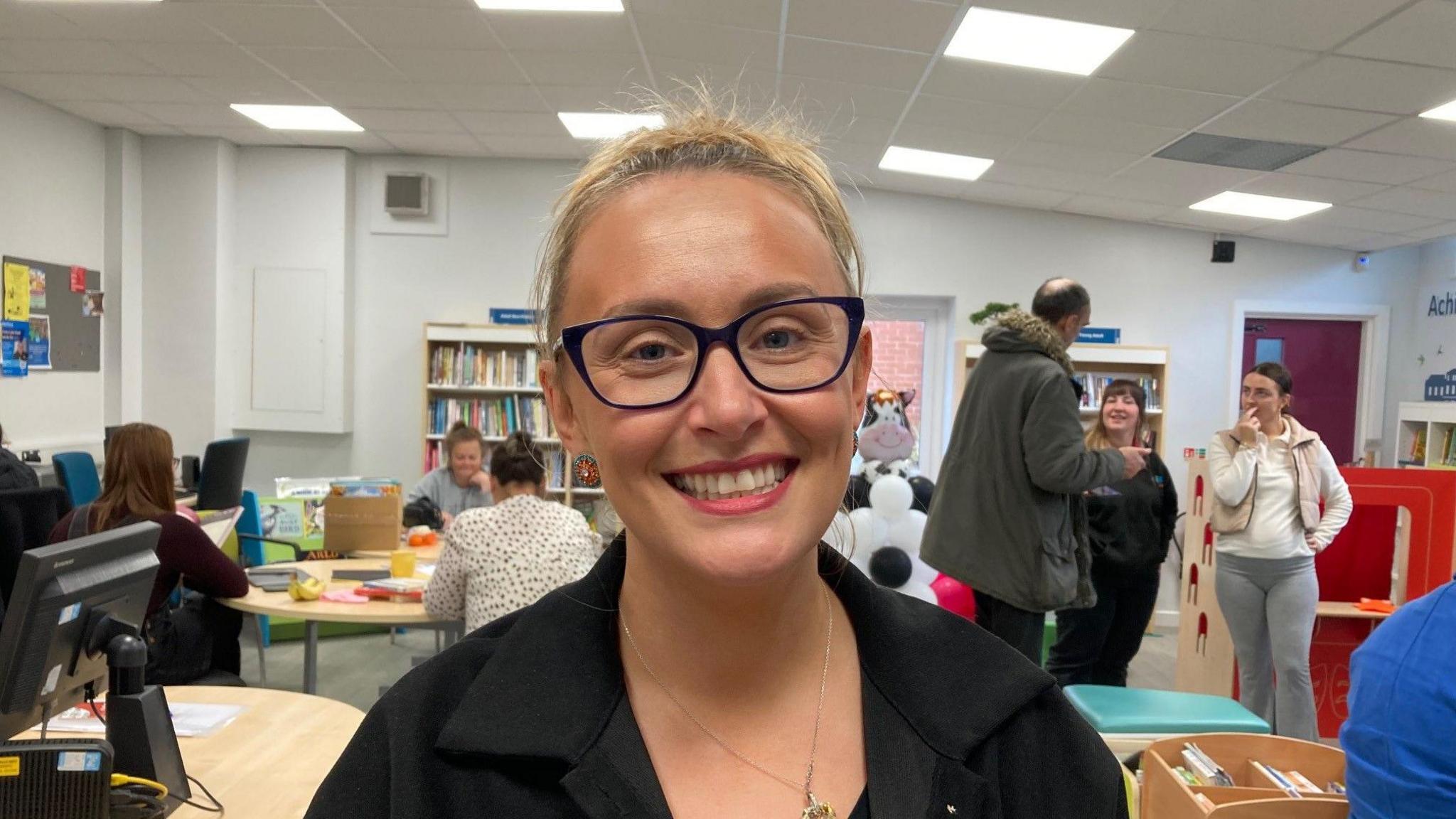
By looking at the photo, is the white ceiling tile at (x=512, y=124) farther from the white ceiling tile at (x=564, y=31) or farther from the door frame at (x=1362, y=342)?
the door frame at (x=1362, y=342)

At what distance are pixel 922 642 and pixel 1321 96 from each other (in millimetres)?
3902

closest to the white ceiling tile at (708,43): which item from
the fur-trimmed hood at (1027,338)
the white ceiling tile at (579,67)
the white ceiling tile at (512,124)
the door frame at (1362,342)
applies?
the white ceiling tile at (579,67)

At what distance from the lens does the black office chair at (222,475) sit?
502 centimetres

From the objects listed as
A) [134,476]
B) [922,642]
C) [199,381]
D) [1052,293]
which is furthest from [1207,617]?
[199,381]

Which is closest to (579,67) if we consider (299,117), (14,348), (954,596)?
(299,117)

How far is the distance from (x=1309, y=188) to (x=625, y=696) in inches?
223

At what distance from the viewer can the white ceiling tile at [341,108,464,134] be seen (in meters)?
5.52

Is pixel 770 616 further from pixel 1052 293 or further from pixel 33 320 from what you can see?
pixel 33 320

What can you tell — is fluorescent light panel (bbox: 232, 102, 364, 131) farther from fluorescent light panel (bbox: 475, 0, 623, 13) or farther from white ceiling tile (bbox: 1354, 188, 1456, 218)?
white ceiling tile (bbox: 1354, 188, 1456, 218)

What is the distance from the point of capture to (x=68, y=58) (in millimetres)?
4695

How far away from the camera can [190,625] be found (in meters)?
3.10

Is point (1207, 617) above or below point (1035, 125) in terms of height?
below

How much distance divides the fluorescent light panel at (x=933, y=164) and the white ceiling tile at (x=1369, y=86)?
1.94 meters

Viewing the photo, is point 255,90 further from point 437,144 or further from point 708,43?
point 708,43
